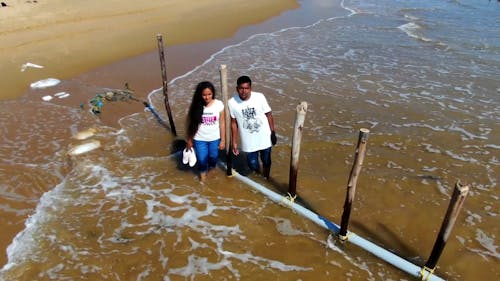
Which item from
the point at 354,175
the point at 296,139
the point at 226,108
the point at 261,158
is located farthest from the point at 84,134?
the point at 354,175

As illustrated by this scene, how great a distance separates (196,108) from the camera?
21.0ft

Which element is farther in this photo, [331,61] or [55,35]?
[55,35]

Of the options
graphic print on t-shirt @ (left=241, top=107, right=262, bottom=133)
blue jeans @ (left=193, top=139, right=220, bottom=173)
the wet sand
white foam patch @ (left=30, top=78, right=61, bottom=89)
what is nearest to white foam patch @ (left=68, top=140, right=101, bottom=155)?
the wet sand

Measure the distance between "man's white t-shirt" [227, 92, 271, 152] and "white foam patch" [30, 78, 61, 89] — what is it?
9.05 m

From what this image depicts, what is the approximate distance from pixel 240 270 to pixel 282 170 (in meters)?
2.96

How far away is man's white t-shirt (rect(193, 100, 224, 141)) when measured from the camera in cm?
645

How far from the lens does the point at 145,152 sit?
28.8ft

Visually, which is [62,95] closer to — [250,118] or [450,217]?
[250,118]

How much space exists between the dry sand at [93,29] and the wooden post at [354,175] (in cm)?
1140

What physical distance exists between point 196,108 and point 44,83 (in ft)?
29.2

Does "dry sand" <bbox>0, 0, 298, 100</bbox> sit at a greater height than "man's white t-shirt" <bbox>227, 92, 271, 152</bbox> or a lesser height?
lesser

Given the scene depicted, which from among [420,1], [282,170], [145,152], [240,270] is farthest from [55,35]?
[420,1]

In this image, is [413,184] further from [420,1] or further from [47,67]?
[420,1]

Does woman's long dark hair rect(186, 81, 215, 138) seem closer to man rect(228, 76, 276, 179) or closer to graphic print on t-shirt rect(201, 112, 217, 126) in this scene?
graphic print on t-shirt rect(201, 112, 217, 126)
